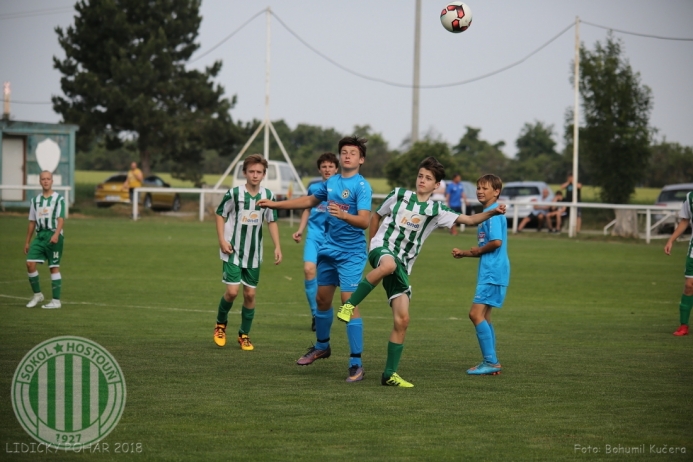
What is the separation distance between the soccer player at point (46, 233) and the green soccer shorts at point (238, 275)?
14.8ft

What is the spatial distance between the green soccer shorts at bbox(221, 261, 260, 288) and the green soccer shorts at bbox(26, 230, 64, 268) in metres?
4.61

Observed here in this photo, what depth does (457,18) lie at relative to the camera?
13781 mm

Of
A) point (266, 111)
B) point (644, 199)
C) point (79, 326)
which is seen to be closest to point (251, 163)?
point (79, 326)

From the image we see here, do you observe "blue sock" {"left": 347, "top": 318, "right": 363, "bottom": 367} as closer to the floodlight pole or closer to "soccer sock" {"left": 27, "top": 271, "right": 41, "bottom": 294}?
"soccer sock" {"left": 27, "top": 271, "right": 41, "bottom": 294}

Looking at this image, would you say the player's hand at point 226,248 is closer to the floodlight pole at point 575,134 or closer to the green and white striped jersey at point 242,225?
the green and white striped jersey at point 242,225

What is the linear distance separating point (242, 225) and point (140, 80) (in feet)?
140

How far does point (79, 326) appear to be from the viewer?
11453 millimetres

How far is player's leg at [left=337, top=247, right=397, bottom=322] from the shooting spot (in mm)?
7867

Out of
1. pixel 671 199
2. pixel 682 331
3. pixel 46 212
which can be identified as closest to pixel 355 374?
pixel 682 331

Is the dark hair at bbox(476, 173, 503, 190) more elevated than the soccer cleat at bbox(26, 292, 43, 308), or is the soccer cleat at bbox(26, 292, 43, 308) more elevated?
the dark hair at bbox(476, 173, 503, 190)

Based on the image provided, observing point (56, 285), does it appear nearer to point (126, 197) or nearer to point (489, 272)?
point (489, 272)

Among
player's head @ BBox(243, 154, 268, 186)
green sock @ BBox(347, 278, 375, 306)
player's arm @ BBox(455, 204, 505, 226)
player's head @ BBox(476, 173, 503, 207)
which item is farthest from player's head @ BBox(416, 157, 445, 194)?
player's head @ BBox(243, 154, 268, 186)

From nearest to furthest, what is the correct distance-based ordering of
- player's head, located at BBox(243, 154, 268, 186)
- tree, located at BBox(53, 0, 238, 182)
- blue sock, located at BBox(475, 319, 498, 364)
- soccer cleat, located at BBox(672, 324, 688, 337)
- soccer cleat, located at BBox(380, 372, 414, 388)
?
soccer cleat, located at BBox(380, 372, 414, 388)
blue sock, located at BBox(475, 319, 498, 364)
player's head, located at BBox(243, 154, 268, 186)
soccer cleat, located at BBox(672, 324, 688, 337)
tree, located at BBox(53, 0, 238, 182)

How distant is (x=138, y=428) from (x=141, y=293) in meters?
9.70
